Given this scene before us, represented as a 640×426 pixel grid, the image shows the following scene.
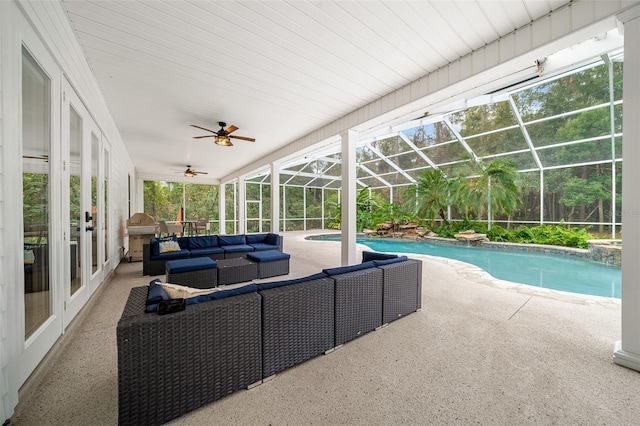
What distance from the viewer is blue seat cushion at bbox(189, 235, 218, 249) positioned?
17.6 feet

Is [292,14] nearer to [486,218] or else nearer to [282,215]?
[486,218]

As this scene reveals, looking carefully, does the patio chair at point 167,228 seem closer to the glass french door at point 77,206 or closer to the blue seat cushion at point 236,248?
the blue seat cushion at point 236,248

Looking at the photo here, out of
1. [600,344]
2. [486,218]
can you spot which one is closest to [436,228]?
[486,218]

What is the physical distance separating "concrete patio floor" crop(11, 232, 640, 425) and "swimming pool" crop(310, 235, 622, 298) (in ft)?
5.73

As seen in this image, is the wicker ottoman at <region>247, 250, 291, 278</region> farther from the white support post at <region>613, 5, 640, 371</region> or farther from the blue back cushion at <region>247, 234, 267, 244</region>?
the white support post at <region>613, 5, 640, 371</region>

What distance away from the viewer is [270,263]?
4.76 meters

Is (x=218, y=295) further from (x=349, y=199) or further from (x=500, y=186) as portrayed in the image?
(x=500, y=186)

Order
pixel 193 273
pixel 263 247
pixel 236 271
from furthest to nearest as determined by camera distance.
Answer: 1. pixel 263 247
2. pixel 236 271
3. pixel 193 273

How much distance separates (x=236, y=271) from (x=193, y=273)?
2.32 ft

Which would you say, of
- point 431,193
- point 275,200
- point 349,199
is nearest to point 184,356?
point 349,199

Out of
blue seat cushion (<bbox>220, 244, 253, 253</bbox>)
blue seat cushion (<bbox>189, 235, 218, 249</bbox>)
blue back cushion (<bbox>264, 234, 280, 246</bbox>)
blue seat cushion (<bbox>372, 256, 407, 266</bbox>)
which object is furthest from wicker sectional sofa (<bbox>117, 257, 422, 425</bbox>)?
blue back cushion (<bbox>264, 234, 280, 246</bbox>)

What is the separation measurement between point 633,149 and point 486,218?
877cm

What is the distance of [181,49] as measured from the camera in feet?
9.65

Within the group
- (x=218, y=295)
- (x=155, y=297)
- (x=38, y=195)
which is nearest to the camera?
(x=155, y=297)
